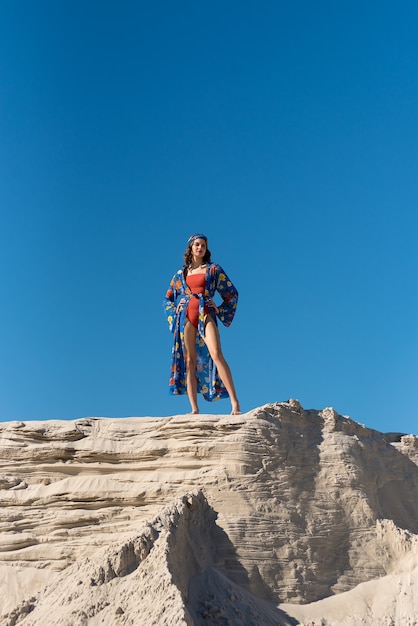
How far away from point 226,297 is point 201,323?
56 centimetres

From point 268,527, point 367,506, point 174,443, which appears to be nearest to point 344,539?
point 367,506

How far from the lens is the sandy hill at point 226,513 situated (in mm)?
7176

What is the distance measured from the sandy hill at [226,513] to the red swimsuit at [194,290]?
5.01 feet

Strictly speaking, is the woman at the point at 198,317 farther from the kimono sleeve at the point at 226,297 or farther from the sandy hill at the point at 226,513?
the sandy hill at the point at 226,513

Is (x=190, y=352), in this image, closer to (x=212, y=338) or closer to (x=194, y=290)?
(x=212, y=338)

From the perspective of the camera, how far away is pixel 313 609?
297 inches

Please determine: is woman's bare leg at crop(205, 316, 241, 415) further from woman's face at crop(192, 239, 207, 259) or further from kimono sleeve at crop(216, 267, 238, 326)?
woman's face at crop(192, 239, 207, 259)

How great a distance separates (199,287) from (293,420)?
2198 mm

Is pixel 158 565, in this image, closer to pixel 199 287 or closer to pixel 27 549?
pixel 27 549

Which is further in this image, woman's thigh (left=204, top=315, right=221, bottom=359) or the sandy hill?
woman's thigh (left=204, top=315, right=221, bottom=359)

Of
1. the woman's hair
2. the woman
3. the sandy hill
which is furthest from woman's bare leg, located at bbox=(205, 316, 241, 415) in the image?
the woman's hair

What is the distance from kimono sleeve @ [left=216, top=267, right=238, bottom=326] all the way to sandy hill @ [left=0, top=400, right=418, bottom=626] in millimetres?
→ 1665

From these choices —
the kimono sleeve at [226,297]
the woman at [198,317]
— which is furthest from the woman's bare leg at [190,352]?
the kimono sleeve at [226,297]

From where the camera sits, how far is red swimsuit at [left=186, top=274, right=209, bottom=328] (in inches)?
375
